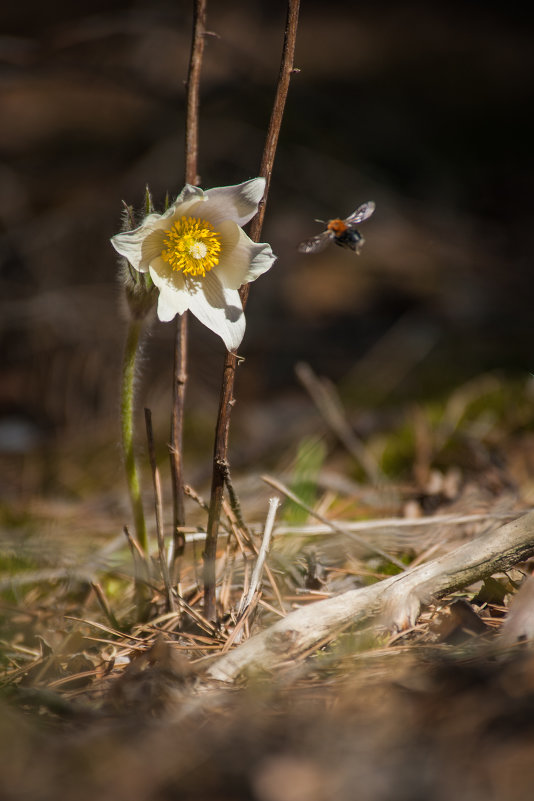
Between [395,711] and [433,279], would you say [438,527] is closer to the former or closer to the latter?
[395,711]

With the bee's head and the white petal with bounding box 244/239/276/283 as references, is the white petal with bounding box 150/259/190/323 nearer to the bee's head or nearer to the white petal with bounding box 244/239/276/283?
the white petal with bounding box 244/239/276/283

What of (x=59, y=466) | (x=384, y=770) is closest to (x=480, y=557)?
(x=384, y=770)

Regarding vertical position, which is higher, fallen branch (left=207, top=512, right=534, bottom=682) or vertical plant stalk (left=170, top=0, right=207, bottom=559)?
vertical plant stalk (left=170, top=0, right=207, bottom=559)

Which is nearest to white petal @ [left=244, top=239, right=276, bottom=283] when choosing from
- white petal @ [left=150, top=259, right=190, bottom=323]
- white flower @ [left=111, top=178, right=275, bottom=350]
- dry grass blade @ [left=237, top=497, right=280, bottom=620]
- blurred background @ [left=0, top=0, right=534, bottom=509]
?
white flower @ [left=111, top=178, right=275, bottom=350]

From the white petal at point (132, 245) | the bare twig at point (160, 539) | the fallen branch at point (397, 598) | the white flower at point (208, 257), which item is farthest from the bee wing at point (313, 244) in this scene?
the fallen branch at point (397, 598)

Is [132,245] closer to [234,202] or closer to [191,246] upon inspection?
[191,246]

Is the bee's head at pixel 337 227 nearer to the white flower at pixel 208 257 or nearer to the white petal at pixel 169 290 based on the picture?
the white flower at pixel 208 257
